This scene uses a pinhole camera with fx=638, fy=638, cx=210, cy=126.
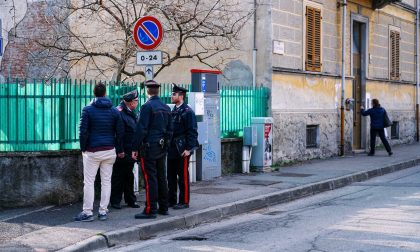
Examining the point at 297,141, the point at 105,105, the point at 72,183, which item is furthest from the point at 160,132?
the point at 297,141

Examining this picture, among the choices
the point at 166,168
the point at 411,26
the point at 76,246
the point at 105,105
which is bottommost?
the point at 76,246

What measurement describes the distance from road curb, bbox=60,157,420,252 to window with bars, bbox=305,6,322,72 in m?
3.79

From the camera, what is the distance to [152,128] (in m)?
9.28

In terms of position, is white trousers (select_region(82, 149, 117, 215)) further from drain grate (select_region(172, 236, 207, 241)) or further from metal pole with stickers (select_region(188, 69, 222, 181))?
metal pole with stickers (select_region(188, 69, 222, 181))

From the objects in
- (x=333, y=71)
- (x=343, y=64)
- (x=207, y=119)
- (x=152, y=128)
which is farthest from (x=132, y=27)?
(x=343, y=64)

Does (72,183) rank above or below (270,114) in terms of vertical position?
below

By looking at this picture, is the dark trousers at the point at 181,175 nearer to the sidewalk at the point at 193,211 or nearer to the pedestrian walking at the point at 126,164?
the sidewalk at the point at 193,211

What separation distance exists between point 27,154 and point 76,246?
314 cm

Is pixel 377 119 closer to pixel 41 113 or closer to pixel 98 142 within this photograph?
pixel 41 113

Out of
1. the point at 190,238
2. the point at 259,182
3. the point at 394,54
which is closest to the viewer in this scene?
the point at 190,238

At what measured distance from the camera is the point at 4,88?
10555mm

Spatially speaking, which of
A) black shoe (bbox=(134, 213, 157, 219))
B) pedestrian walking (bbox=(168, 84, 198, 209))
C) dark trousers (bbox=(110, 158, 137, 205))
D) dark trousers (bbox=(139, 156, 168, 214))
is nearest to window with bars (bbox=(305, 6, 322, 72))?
pedestrian walking (bbox=(168, 84, 198, 209))

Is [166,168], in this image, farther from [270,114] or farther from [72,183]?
[270,114]

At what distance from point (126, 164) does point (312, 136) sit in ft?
29.6
